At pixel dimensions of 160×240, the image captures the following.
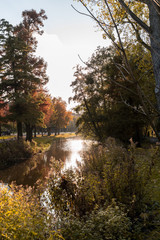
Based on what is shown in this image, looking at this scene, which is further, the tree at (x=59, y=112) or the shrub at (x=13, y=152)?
the tree at (x=59, y=112)

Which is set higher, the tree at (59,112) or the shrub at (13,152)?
the tree at (59,112)

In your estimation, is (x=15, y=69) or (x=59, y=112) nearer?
(x=15, y=69)

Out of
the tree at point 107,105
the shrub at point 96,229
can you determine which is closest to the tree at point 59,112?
the tree at point 107,105

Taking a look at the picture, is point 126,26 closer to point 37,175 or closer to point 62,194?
point 62,194

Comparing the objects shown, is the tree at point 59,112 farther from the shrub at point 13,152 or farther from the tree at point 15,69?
the shrub at point 13,152

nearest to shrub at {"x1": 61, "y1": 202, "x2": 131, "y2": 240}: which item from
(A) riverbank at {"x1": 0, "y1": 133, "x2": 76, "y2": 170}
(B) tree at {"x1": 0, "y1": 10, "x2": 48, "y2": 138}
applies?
(A) riverbank at {"x1": 0, "y1": 133, "x2": 76, "y2": 170}

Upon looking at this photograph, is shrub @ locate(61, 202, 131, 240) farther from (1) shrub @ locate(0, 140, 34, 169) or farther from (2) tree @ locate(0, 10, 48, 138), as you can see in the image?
(2) tree @ locate(0, 10, 48, 138)

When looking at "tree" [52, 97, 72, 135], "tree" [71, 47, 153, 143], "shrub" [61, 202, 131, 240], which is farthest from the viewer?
"tree" [52, 97, 72, 135]

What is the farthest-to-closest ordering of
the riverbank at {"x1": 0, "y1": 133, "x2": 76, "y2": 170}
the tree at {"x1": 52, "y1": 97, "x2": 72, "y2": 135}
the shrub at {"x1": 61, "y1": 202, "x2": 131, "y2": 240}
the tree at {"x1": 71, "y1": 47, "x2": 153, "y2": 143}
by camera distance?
the tree at {"x1": 52, "y1": 97, "x2": 72, "y2": 135}, the tree at {"x1": 71, "y1": 47, "x2": 153, "y2": 143}, the riverbank at {"x1": 0, "y1": 133, "x2": 76, "y2": 170}, the shrub at {"x1": 61, "y1": 202, "x2": 131, "y2": 240}

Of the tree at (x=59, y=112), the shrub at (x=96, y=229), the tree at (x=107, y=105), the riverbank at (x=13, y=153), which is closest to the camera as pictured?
the shrub at (x=96, y=229)

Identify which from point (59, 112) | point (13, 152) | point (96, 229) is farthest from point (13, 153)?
point (59, 112)

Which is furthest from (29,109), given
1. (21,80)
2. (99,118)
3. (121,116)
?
(121,116)

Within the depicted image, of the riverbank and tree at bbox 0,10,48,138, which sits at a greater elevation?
tree at bbox 0,10,48,138

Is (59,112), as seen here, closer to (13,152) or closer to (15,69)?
(15,69)
